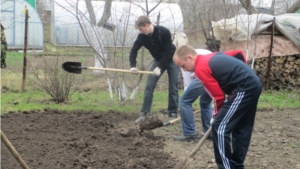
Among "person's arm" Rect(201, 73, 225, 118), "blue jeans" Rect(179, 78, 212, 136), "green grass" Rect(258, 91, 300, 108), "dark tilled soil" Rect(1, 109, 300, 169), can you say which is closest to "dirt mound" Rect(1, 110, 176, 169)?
"dark tilled soil" Rect(1, 109, 300, 169)

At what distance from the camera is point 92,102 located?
8.52m

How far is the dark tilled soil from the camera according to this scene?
15.7 ft

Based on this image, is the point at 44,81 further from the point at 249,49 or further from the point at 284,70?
the point at 284,70

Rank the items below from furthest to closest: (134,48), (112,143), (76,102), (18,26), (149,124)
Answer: (18,26), (76,102), (134,48), (149,124), (112,143)

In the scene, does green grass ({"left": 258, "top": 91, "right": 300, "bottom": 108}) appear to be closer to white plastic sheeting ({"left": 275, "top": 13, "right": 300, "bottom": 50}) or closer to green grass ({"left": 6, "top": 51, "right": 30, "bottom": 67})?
white plastic sheeting ({"left": 275, "top": 13, "right": 300, "bottom": 50})

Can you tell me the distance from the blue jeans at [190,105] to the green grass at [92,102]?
2.13m

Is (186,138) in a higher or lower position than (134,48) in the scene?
lower

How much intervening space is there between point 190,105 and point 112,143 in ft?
4.04

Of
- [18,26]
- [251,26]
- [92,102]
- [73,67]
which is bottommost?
[92,102]

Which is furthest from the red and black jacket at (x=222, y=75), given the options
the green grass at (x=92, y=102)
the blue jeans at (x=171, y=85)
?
the green grass at (x=92, y=102)

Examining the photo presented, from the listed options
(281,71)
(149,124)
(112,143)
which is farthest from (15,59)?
(281,71)

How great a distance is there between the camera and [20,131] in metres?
6.09

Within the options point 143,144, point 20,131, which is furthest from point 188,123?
point 20,131

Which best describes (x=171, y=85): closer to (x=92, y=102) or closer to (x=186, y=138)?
(x=186, y=138)
